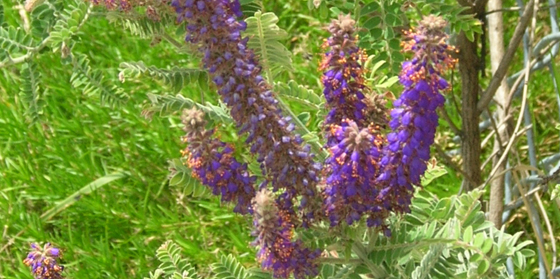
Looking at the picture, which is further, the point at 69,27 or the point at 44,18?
the point at 44,18

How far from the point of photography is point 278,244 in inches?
59.7

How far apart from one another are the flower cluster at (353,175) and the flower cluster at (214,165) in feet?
Result: 0.54

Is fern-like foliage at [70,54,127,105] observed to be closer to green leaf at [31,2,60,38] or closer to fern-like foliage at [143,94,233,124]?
green leaf at [31,2,60,38]

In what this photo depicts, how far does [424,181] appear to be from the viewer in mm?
2025

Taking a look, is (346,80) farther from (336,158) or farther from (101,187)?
(101,187)

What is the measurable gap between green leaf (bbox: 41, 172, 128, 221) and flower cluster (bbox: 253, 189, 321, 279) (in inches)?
77.3

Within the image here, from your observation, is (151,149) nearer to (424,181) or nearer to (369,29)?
(369,29)

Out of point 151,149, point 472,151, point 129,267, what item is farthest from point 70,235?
point 472,151

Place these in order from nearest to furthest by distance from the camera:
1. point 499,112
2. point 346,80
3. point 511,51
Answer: point 346,80, point 511,51, point 499,112

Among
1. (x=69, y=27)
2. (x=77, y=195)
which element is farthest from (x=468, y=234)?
(x=77, y=195)

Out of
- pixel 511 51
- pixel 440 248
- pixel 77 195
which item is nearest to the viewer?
pixel 440 248

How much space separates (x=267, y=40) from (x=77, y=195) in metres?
1.79

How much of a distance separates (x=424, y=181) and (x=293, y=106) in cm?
155

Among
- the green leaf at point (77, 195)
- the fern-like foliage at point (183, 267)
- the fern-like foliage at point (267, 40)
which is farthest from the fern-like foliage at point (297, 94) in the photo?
the green leaf at point (77, 195)
